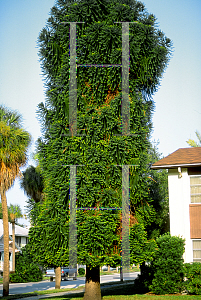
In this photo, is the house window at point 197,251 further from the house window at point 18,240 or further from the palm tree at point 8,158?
the house window at point 18,240

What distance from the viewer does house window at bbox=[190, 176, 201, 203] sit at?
16969mm

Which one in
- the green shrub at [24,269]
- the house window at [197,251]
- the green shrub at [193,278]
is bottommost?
the green shrub at [24,269]

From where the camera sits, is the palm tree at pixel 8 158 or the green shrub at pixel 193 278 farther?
the palm tree at pixel 8 158

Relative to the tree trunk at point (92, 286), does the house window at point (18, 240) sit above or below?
below

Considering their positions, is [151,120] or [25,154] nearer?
[151,120]

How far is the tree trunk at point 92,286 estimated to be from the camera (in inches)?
508

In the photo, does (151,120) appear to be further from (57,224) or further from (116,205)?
(57,224)

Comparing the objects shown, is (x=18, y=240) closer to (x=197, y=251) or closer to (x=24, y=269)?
(x=24, y=269)

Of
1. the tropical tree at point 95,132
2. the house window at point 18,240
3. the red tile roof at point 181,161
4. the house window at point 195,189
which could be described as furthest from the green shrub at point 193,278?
the house window at point 18,240

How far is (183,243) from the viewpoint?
16.3 metres

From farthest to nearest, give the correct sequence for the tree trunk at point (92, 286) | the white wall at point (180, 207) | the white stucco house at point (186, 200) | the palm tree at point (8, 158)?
the palm tree at point (8, 158) < the white wall at point (180, 207) < the white stucco house at point (186, 200) < the tree trunk at point (92, 286)

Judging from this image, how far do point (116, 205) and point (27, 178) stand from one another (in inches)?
574

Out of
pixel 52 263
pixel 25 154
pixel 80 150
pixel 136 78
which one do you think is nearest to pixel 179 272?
pixel 52 263

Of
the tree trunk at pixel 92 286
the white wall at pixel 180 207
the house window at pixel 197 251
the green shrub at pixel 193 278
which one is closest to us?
the tree trunk at pixel 92 286
